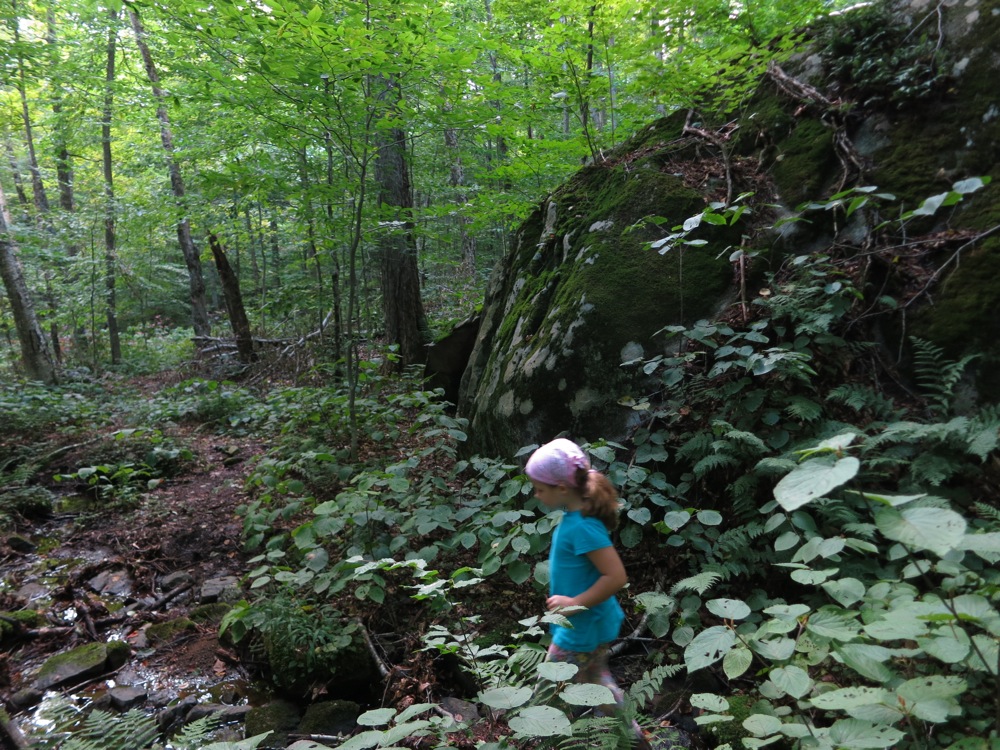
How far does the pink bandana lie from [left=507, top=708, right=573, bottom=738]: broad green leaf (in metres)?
0.87

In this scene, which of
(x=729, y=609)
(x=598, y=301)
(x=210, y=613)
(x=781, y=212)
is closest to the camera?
(x=729, y=609)

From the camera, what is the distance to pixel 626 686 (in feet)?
9.75

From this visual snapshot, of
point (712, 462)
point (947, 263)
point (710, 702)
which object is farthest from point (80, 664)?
point (947, 263)

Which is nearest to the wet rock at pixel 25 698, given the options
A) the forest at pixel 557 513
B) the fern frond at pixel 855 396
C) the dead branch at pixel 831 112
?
the forest at pixel 557 513

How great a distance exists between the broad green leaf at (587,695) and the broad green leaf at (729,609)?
0.52 meters

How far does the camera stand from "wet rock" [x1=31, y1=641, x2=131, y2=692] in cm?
357

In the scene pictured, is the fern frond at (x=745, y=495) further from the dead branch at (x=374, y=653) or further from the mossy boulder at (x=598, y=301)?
the dead branch at (x=374, y=653)

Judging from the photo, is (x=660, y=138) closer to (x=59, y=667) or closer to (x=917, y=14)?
(x=917, y=14)

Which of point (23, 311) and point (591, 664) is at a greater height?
point (23, 311)

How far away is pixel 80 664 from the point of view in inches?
145

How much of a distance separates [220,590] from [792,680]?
15.0 ft

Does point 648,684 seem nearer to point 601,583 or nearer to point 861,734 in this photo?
point 601,583

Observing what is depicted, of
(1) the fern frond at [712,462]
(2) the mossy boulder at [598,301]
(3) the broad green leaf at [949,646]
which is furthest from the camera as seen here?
(2) the mossy boulder at [598,301]

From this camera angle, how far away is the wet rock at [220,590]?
446 centimetres
